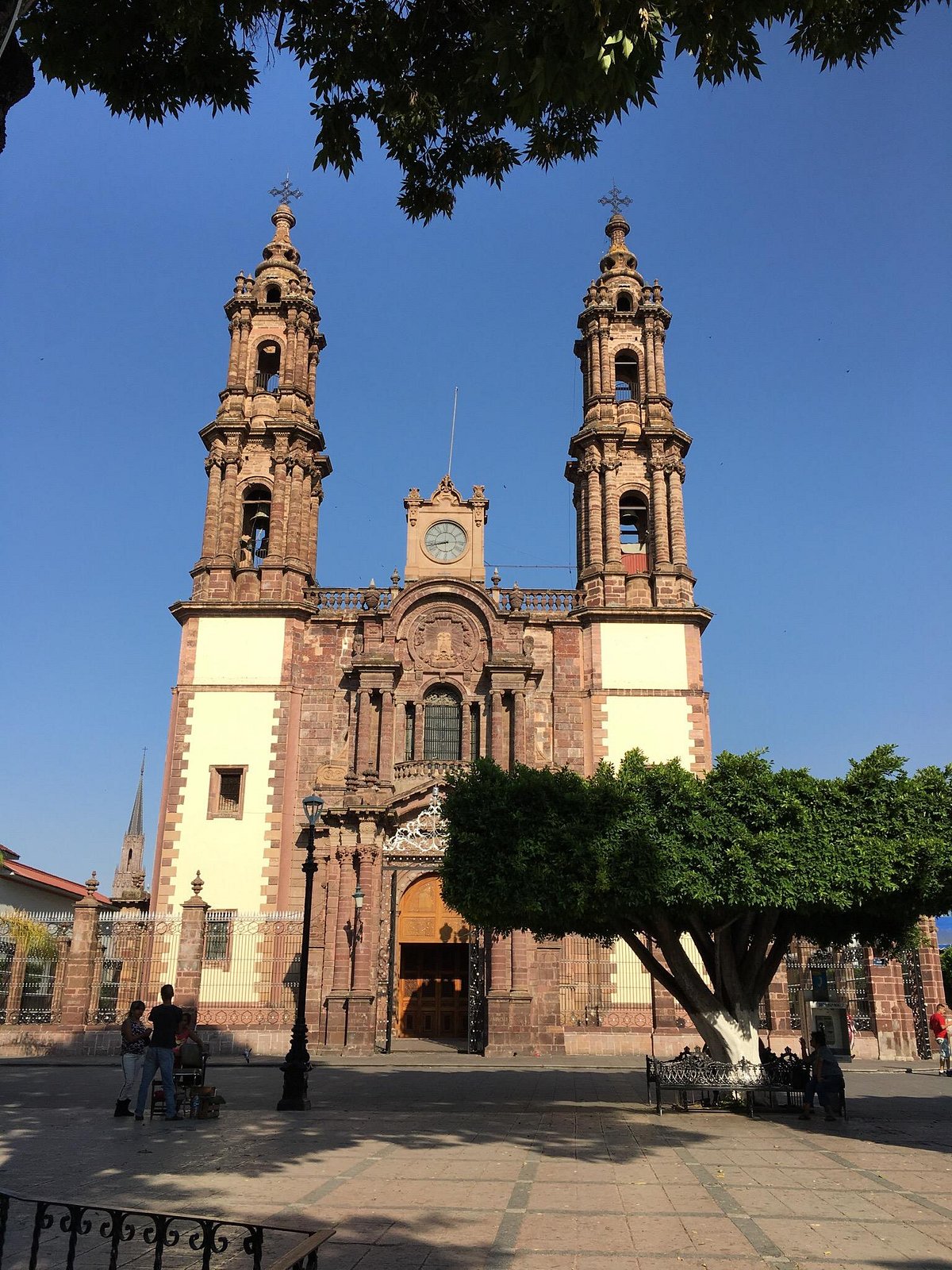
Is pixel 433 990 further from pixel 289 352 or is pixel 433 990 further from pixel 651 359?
pixel 651 359

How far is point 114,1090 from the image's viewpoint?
1616cm

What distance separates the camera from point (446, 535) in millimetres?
30750

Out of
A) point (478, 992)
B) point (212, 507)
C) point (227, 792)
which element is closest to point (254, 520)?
point (212, 507)

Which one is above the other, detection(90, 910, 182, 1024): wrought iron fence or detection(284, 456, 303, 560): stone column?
detection(284, 456, 303, 560): stone column

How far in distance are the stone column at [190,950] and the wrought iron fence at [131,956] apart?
4.85ft

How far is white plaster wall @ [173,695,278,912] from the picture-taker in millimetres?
26781

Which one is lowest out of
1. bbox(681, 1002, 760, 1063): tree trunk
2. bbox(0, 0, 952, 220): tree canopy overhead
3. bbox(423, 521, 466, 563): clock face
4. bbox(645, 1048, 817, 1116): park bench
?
bbox(645, 1048, 817, 1116): park bench

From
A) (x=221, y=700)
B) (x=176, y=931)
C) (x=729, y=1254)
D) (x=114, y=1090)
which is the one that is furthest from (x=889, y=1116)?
(x=221, y=700)

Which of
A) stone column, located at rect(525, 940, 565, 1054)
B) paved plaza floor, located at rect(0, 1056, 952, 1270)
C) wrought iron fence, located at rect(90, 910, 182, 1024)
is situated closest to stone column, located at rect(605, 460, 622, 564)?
stone column, located at rect(525, 940, 565, 1054)

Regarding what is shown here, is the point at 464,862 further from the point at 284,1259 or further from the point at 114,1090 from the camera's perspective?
the point at 284,1259

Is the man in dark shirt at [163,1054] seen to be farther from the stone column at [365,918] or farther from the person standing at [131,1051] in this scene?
the stone column at [365,918]

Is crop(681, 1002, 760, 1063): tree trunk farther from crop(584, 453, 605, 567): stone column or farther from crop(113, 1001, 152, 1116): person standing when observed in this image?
crop(584, 453, 605, 567): stone column

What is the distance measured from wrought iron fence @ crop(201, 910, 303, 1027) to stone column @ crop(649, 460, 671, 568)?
1475cm

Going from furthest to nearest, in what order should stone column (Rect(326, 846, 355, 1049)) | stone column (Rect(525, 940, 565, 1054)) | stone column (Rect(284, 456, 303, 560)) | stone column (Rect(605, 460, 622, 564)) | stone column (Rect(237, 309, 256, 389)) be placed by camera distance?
stone column (Rect(237, 309, 256, 389)), stone column (Rect(284, 456, 303, 560)), stone column (Rect(605, 460, 622, 564)), stone column (Rect(525, 940, 565, 1054)), stone column (Rect(326, 846, 355, 1049))
